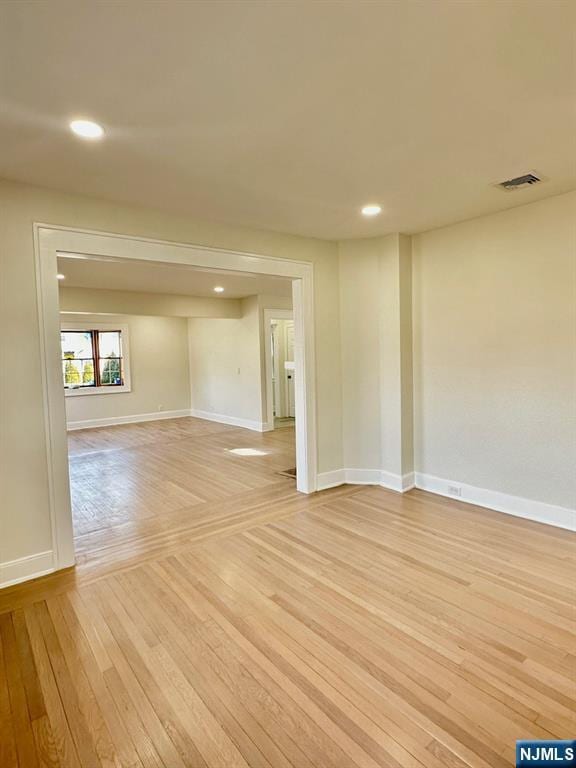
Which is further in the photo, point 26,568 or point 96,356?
point 96,356

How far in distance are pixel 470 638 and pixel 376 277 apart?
324 centimetres

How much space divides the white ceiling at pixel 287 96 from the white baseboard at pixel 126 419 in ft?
22.0

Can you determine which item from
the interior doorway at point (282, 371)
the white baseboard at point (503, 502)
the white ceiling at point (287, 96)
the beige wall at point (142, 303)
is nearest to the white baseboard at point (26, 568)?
the white ceiling at point (287, 96)

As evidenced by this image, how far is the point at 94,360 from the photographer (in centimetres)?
880

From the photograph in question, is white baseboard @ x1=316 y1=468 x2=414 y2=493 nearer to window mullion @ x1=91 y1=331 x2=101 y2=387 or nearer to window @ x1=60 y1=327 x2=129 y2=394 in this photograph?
window @ x1=60 y1=327 x2=129 y2=394

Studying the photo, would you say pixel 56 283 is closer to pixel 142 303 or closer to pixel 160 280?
pixel 160 280

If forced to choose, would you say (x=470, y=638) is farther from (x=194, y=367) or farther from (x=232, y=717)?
(x=194, y=367)

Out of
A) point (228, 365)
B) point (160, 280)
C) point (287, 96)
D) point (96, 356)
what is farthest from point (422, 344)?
point (96, 356)

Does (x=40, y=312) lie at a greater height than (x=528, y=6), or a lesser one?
lesser

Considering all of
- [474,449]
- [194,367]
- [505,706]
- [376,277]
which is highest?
[376,277]

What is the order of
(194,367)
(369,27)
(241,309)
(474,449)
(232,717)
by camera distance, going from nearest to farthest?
(369,27) → (232,717) → (474,449) → (241,309) → (194,367)

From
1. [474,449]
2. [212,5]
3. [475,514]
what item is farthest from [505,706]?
[212,5]

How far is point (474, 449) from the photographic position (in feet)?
12.7

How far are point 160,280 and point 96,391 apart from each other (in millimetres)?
3821
